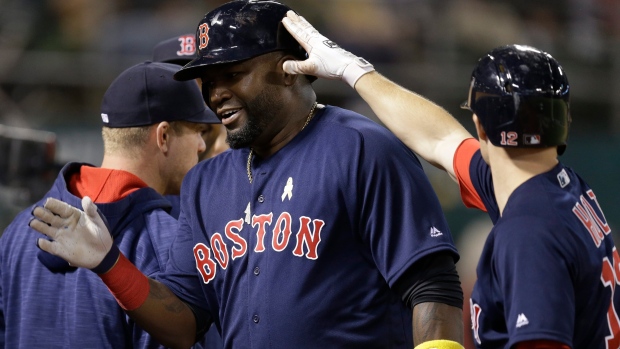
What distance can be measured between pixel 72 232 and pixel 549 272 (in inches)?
61.7

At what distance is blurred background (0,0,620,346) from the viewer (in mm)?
8727

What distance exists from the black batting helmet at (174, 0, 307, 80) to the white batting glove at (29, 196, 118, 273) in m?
0.60

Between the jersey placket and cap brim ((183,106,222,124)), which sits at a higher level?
cap brim ((183,106,222,124))

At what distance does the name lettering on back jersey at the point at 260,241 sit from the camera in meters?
2.90

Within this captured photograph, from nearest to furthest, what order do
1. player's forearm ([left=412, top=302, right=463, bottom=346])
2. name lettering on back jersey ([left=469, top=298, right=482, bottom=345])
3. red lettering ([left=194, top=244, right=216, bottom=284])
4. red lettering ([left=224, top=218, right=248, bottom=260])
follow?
1. name lettering on back jersey ([left=469, top=298, right=482, bottom=345])
2. player's forearm ([left=412, top=302, right=463, bottom=346])
3. red lettering ([left=224, top=218, right=248, bottom=260])
4. red lettering ([left=194, top=244, right=216, bottom=284])

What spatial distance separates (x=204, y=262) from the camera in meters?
3.18

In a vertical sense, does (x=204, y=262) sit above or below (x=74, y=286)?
above

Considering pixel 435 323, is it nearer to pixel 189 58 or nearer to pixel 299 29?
pixel 299 29

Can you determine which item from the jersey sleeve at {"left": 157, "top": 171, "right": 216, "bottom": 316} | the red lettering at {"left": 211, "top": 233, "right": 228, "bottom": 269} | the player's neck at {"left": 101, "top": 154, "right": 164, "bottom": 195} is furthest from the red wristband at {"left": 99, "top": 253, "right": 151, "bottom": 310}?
the player's neck at {"left": 101, "top": 154, "right": 164, "bottom": 195}

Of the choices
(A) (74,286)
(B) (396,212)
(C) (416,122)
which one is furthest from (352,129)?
(A) (74,286)

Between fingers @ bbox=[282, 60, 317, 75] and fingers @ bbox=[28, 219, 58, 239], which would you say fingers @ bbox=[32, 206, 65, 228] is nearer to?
fingers @ bbox=[28, 219, 58, 239]

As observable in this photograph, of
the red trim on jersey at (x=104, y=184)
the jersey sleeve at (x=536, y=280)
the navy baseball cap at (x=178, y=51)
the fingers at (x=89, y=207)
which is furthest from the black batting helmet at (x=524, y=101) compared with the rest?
the navy baseball cap at (x=178, y=51)

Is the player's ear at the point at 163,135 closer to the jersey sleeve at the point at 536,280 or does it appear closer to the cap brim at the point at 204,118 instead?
the cap brim at the point at 204,118

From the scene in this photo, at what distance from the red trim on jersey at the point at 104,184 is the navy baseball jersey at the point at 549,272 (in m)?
1.54
